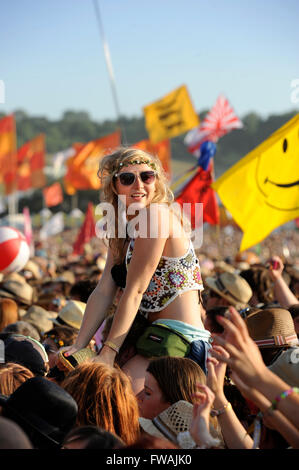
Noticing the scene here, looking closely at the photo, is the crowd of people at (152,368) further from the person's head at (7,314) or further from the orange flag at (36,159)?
the orange flag at (36,159)

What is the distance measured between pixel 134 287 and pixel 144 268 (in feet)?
0.31

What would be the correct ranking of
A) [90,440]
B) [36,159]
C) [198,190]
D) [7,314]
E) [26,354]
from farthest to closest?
[36,159], [198,190], [7,314], [26,354], [90,440]

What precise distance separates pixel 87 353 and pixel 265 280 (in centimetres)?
351

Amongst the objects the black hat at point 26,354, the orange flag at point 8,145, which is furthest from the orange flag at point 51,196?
the black hat at point 26,354

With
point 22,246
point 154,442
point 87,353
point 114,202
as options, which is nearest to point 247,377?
point 154,442

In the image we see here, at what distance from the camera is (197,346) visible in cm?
272

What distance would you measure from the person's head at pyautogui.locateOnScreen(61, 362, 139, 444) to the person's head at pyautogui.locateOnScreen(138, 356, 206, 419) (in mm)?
225

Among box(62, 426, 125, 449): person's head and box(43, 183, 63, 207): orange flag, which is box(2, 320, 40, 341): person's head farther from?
box(43, 183, 63, 207): orange flag

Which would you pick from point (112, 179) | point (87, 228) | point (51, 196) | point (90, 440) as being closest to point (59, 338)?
point (112, 179)

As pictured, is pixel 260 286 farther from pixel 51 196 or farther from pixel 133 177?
pixel 51 196

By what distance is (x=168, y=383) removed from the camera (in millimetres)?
2439

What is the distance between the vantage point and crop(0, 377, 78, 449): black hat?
5.95 feet

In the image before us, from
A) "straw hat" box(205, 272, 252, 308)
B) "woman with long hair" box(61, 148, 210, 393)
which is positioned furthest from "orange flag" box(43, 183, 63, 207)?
"woman with long hair" box(61, 148, 210, 393)
